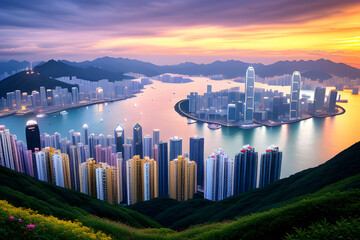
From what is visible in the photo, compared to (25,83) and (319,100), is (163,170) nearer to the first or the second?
(319,100)

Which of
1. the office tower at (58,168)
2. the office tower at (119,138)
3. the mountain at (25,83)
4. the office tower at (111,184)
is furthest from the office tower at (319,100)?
the mountain at (25,83)

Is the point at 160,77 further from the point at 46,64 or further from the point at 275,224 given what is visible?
the point at 275,224

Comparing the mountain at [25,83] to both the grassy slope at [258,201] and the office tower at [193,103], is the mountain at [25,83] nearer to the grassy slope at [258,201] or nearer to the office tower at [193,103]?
the office tower at [193,103]

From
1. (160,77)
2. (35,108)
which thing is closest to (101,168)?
(35,108)

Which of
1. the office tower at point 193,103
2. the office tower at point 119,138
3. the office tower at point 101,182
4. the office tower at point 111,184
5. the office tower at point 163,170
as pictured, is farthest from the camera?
the office tower at point 193,103

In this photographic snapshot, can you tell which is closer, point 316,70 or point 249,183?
point 249,183
